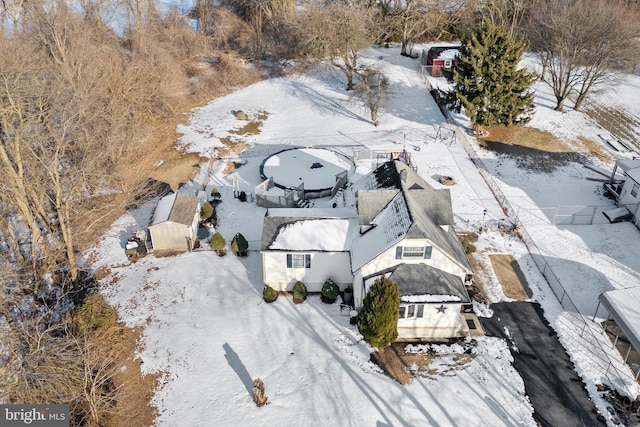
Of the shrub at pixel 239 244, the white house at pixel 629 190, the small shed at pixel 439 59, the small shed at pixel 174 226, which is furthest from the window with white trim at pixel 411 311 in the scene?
the small shed at pixel 439 59

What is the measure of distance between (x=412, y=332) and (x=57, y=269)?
899 inches

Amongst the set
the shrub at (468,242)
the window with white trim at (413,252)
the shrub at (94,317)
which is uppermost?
the window with white trim at (413,252)

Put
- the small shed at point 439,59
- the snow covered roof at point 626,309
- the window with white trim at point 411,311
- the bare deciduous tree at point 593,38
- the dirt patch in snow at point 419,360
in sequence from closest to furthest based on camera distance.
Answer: the snow covered roof at point 626,309
the dirt patch in snow at point 419,360
the window with white trim at point 411,311
the bare deciduous tree at point 593,38
the small shed at point 439,59

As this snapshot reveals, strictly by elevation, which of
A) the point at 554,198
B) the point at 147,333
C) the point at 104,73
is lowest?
the point at 147,333

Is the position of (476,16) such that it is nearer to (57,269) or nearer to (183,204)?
(183,204)

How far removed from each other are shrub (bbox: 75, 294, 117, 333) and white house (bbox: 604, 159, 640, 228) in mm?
36614

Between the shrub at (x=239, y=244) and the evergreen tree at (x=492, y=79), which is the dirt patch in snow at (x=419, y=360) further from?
the evergreen tree at (x=492, y=79)

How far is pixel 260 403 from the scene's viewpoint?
78.8 ft

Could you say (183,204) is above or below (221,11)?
below

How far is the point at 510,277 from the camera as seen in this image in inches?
1276

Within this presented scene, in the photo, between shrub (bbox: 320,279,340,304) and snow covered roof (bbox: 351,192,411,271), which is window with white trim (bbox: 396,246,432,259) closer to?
snow covered roof (bbox: 351,192,411,271)

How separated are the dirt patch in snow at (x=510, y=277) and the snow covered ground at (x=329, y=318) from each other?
0.55 meters

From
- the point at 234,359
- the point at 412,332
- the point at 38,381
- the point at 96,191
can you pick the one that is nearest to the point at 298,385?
the point at 234,359

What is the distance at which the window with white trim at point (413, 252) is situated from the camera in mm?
27359
